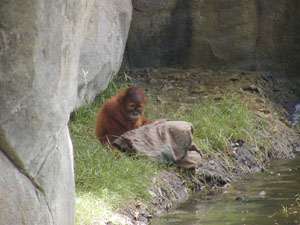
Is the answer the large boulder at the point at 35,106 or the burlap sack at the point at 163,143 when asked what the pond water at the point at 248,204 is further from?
the large boulder at the point at 35,106

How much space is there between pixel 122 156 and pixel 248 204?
1233 millimetres

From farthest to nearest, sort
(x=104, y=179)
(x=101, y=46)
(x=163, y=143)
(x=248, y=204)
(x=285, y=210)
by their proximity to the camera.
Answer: (x=101, y=46), (x=163, y=143), (x=248, y=204), (x=104, y=179), (x=285, y=210)

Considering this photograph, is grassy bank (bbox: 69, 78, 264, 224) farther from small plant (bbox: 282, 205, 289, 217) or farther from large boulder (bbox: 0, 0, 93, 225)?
small plant (bbox: 282, 205, 289, 217)

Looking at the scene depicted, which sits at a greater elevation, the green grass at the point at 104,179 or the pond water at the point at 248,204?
the green grass at the point at 104,179

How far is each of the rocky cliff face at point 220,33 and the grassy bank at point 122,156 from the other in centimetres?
191

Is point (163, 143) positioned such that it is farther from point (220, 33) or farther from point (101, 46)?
point (220, 33)

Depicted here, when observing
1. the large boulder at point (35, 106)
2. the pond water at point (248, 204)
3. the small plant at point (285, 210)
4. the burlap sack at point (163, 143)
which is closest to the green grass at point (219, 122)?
the pond water at point (248, 204)

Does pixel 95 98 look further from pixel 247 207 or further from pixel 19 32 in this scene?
pixel 19 32

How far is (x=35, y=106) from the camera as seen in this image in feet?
10.9

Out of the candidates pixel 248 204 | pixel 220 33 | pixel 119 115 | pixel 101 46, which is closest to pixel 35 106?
pixel 248 204

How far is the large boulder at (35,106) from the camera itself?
123 inches

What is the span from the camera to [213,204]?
5562 millimetres

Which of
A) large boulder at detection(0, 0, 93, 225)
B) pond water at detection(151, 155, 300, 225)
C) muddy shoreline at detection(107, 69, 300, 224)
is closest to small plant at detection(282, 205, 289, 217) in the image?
pond water at detection(151, 155, 300, 225)

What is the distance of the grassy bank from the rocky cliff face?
1911mm
